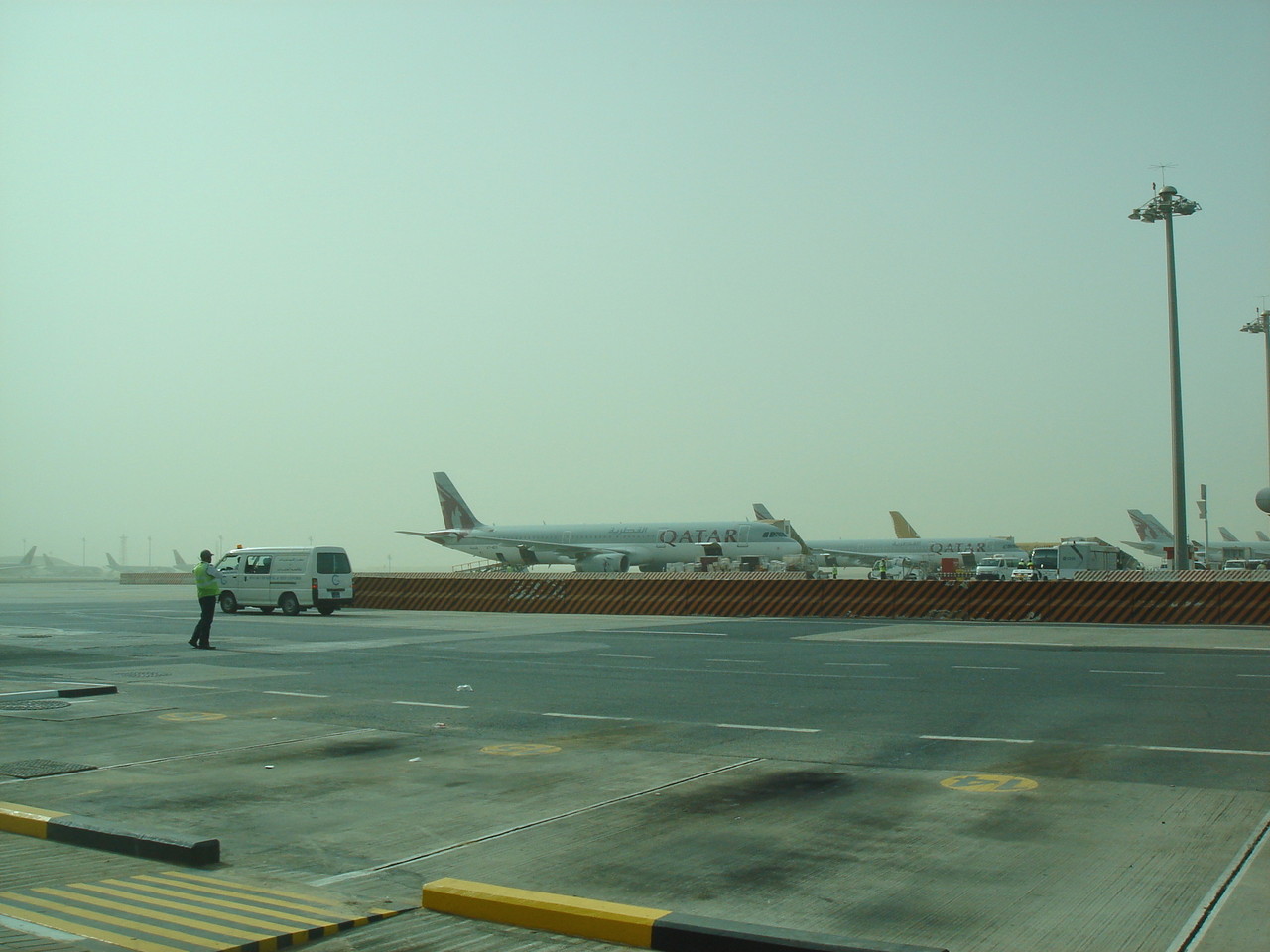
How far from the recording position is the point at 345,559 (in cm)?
3488

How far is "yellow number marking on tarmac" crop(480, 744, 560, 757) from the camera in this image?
10.4 meters

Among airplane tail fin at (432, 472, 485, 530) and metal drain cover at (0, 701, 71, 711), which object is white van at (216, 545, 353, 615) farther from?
airplane tail fin at (432, 472, 485, 530)

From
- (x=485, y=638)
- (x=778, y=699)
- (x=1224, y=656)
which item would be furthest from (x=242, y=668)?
(x=1224, y=656)

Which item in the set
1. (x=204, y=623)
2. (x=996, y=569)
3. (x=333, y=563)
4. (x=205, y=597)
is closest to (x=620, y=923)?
(x=204, y=623)

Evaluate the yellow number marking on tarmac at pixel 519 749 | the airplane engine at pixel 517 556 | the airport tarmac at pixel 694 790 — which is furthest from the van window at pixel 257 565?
the airplane engine at pixel 517 556

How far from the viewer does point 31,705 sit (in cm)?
1348

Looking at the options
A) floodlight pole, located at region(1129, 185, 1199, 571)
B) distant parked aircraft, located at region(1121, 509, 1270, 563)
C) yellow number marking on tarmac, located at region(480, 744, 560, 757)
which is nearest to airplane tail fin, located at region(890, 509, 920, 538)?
distant parked aircraft, located at region(1121, 509, 1270, 563)

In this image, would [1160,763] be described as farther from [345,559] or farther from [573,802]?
[345,559]

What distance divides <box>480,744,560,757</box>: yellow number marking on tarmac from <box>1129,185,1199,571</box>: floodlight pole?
87.4 ft

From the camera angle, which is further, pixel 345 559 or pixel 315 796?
pixel 345 559

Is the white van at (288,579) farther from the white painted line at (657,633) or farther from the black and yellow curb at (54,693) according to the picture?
the black and yellow curb at (54,693)

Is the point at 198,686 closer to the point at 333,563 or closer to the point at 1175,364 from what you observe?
Result: the point at 333,563

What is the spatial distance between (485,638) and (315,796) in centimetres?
1639

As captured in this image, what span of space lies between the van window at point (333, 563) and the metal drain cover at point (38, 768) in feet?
81.1
